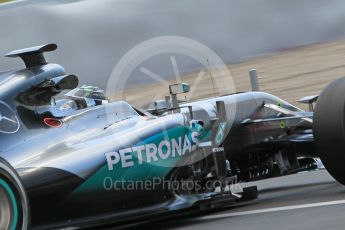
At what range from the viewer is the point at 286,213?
706 centimetres

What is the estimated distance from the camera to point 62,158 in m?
6.52

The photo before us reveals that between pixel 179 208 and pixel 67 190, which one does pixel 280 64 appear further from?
pixel 67 190

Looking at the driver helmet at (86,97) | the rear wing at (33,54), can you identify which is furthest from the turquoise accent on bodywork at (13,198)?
the driver helmet at (86,97)

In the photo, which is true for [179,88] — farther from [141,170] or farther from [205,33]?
[205,33]

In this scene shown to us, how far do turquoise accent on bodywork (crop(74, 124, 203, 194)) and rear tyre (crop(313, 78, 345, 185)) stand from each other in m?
1.12

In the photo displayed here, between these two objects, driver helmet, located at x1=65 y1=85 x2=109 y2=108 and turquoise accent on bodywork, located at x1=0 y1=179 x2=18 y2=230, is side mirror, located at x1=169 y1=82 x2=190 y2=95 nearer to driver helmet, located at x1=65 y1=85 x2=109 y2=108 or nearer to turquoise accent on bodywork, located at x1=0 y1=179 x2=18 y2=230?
driver helmet, located at x1=65 y1=85 x2=109 y2=108

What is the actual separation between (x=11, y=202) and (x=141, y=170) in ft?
4.62

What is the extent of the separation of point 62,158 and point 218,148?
1.76m

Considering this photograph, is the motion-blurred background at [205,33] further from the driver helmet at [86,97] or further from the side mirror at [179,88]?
the driver helmet at [86,97]

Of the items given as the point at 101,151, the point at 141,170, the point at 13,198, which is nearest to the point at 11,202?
the point at 13,198

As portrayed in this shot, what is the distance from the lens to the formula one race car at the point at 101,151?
6.36m

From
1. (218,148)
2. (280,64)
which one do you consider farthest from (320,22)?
(218,148)

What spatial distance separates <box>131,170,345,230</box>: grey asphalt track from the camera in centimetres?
633

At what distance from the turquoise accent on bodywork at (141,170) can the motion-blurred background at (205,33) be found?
7145 mm
